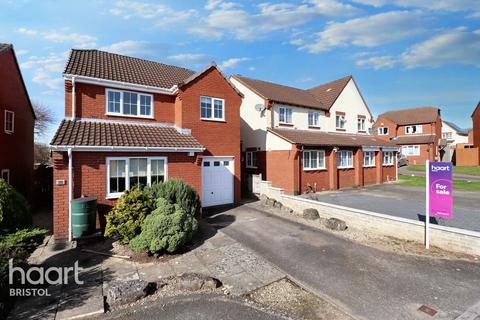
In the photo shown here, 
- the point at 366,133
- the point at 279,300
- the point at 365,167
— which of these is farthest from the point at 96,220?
the point at 366,133

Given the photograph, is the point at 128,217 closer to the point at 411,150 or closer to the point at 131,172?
the point at 131,172

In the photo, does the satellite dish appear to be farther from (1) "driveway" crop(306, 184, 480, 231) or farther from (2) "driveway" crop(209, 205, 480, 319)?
(2) "driveway" crop(209, 205, 480, 319)

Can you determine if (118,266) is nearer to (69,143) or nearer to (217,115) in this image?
(69,143)

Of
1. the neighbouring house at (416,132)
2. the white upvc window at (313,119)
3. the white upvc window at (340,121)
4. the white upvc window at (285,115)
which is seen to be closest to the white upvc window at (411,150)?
the neighbouring house at (416,132)

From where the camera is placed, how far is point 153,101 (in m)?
12.7

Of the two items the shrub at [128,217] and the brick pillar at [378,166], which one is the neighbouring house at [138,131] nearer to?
the shrub at [128,217]

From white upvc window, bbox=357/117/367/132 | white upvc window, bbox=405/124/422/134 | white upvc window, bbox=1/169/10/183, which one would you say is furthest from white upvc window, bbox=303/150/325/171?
white upvc window, bbox=405/124/422/134

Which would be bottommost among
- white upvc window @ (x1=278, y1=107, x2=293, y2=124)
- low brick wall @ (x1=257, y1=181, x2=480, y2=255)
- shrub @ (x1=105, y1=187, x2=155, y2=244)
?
low brick wall @ (x1=257, y1=181, x2=480, y2=255)

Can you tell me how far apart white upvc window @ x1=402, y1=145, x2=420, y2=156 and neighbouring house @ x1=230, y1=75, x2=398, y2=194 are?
1983 centimetres

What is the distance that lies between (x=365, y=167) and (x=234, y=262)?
18.3m

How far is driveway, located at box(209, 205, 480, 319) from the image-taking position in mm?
4965

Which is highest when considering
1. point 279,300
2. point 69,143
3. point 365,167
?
point 69,143

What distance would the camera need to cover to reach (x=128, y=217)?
7785 millimetres

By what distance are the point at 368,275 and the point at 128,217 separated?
7.17 metres
